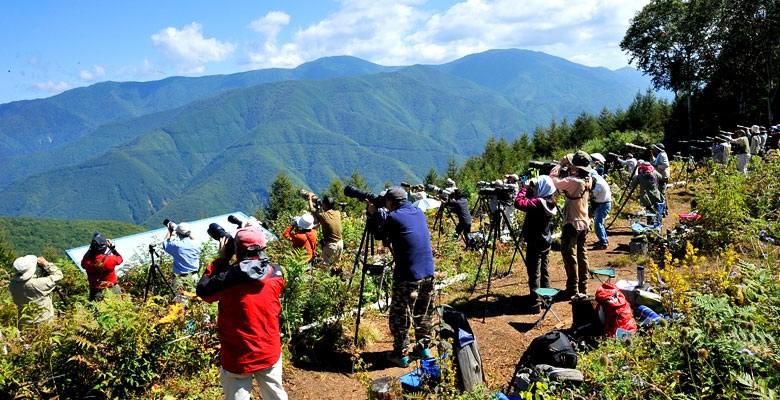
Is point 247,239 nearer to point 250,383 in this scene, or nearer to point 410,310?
point 250,383

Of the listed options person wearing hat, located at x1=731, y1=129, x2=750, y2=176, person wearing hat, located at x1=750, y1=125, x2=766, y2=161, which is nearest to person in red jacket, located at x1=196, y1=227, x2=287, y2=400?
person wearing hat, located at x1=731, y1=129, x2=750, y2=176

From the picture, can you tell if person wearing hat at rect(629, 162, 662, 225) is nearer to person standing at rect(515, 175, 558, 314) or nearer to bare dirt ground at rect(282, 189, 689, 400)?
bare dirt ground at rect(282, 189, 689, 400)

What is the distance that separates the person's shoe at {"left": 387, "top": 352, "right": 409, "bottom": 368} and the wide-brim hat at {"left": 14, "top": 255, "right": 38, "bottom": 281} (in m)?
4.98

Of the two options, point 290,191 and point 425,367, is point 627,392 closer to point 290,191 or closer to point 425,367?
point 425,367

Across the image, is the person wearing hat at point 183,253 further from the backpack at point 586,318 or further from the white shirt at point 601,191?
the white shirt at point 601,191

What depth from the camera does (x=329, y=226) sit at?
7449 millimetres

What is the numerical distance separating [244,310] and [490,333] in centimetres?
331

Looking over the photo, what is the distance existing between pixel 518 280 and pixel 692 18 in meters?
30.9

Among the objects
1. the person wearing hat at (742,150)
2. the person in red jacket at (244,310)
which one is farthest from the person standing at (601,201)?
the person in red jacket at (244,310)

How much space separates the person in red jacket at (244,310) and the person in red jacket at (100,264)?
14.3ft

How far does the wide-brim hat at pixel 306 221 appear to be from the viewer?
712 centimetres

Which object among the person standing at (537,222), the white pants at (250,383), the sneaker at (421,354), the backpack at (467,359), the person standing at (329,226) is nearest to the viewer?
the white pants at (250,383)

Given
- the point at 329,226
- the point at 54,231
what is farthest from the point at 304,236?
the point at 54,231

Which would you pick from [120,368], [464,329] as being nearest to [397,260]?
[464,329]
